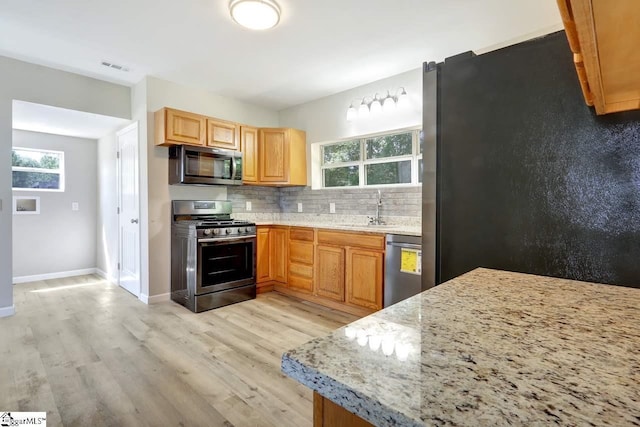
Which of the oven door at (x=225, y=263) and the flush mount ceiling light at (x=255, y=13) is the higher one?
the flush mount ceiling light at (x=255, y=13)

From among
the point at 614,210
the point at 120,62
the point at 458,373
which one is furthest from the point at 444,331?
the point at 120,62

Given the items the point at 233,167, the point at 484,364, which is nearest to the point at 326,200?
the point at 233,167

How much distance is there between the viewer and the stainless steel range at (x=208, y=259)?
3318 mm

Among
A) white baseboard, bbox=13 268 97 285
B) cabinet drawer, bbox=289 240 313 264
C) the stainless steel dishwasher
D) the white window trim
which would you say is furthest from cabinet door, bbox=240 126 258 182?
white baseboard, bbox=13 268 97 285

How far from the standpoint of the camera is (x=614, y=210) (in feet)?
3.18

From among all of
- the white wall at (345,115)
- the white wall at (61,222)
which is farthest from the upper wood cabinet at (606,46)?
the white wall at (61,222)

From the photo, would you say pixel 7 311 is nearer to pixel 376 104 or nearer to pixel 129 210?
pixel 129 210

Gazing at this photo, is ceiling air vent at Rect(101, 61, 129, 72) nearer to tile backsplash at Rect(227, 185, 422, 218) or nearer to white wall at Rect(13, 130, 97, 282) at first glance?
tile backsplash at Rect(227, 185, 422, 218)

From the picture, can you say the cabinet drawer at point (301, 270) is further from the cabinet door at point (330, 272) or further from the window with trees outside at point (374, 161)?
the window with trees outside at point (374, 161)

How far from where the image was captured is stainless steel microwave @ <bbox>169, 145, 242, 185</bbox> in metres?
3.56

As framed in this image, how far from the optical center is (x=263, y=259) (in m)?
3.97

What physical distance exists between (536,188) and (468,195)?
24cm

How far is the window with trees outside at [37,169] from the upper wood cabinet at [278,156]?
10.2ft

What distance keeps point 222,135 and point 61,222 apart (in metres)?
3.01
